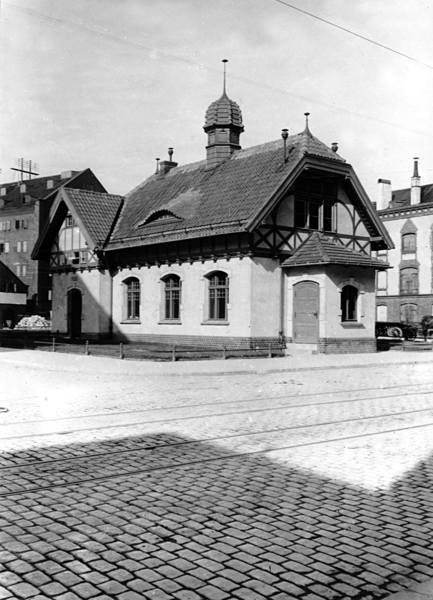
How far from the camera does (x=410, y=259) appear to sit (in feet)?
192

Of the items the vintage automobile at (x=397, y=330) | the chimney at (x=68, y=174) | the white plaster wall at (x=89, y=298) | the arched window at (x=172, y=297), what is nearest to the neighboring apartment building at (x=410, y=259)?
the vintage automobile at (x=397, y=330)

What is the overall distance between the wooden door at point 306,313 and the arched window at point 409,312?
33517mm

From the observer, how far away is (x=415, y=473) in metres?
6.66

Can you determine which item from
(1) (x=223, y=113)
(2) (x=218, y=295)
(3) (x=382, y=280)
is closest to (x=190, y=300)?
(2) (x=218, y=295)

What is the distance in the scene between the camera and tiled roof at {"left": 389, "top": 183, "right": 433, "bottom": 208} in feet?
192

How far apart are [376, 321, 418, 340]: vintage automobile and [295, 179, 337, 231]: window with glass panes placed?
15.7 m

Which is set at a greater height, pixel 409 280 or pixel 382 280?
pixel 382 280

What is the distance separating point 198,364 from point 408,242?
4326cm

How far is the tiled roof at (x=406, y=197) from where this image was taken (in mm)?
58381

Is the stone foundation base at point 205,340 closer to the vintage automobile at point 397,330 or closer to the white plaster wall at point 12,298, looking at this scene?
the vintage automobile at point 397,330

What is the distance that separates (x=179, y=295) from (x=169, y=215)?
157 inches

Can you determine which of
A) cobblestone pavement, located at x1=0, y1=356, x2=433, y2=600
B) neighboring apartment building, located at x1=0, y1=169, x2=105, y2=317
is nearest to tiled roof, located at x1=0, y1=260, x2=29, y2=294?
neighboring apartment building, located at x1=0, y1=169, x2=105, y2=317

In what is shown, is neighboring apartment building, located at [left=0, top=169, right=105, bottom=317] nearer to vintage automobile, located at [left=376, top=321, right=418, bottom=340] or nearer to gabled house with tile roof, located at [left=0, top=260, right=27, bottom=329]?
gabled house with tile roof, located at [left=0, top=260, right=27, bottom=329]

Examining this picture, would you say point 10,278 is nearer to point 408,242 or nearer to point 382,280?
point 382,280
